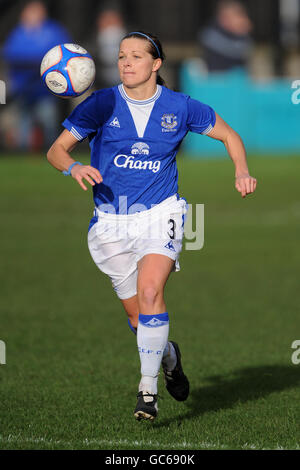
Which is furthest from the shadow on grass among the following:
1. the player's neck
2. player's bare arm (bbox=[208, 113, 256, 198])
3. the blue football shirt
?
the player's neck

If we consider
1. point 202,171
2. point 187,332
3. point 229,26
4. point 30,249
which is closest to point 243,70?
point 229,26

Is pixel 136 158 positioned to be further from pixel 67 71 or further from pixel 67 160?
pixel 67 71

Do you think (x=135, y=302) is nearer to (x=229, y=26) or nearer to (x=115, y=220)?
(x=115, y=220)

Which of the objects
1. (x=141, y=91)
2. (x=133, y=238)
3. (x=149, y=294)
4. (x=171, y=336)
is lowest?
(x=171, y=336)

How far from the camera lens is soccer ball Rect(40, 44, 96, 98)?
23.6 ft

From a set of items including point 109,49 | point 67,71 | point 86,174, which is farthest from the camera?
point 109,49

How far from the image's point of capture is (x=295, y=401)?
7.43 meters

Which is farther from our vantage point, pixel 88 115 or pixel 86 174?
pixel 88 115

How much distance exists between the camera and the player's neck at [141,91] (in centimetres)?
718

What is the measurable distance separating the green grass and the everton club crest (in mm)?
1874

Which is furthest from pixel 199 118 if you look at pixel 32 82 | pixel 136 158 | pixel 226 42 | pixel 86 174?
pixel 226 42

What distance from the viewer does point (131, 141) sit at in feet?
23.4

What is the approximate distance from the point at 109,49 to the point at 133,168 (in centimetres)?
1962

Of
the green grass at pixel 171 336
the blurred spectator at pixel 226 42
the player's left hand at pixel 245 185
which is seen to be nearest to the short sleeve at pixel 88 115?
the player's left hand at pixel 245 185
